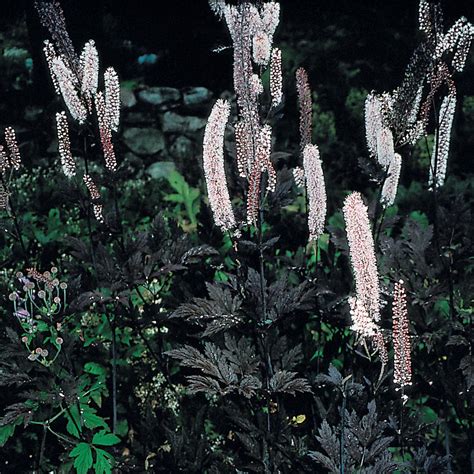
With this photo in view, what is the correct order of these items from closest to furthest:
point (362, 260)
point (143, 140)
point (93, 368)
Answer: point (362, 260) < point (93, 368) < point (143, 140)

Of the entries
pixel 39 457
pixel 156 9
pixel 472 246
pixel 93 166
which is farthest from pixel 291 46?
pixel 39 457

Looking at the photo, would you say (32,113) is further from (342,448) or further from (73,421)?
(342,448)

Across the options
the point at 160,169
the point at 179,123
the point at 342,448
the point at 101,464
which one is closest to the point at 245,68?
the point at 342,448

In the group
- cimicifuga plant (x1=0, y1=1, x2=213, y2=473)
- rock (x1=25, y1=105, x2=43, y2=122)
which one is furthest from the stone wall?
cimicifuga plant (x1=0, y1=1, x2=213, y2=473)

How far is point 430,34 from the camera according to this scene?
2.61 m

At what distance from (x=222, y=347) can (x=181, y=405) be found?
0.37 meters

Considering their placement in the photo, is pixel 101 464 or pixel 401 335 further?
pixel 101 464

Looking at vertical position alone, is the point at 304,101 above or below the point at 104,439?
above

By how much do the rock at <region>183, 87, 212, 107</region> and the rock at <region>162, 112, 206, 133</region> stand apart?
0.18 m

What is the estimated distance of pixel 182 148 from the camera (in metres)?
7.68

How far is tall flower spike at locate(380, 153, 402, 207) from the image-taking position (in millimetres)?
2748

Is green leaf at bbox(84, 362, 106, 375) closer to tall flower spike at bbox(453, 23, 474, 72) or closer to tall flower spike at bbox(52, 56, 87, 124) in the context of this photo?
tall flower spike at bbox(52, 56, 87, 124)

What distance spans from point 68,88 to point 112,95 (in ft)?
0.57

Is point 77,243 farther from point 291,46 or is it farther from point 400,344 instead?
point 291,46
